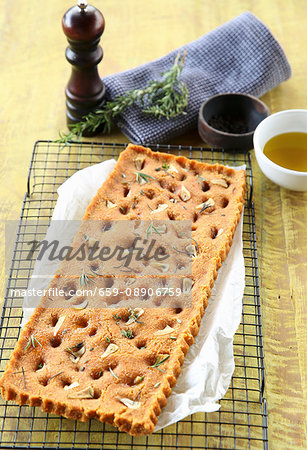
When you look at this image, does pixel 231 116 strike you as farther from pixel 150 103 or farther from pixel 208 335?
pixel 208 335

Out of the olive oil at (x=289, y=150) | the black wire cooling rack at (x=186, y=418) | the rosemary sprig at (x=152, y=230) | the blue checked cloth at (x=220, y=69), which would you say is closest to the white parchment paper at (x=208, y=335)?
the black wire cooling rack at (x=186, y=418)

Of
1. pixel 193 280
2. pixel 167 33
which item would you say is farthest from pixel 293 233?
pixel 167 33

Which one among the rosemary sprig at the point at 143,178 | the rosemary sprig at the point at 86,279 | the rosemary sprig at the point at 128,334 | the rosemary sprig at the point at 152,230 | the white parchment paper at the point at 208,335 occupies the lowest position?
the white parchment paper at the point at 208,335

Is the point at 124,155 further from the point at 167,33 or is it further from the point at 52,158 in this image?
the point at 167,33

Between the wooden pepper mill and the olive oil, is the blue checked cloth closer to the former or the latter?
the wooden pepper mill

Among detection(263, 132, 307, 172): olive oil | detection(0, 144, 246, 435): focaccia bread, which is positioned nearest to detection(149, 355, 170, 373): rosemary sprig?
detection(0, 144, 246, 435): focaccia bread

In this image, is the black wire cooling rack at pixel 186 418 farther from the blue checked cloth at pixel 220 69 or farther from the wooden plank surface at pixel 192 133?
the blue checked cloth at pixel 220 69
